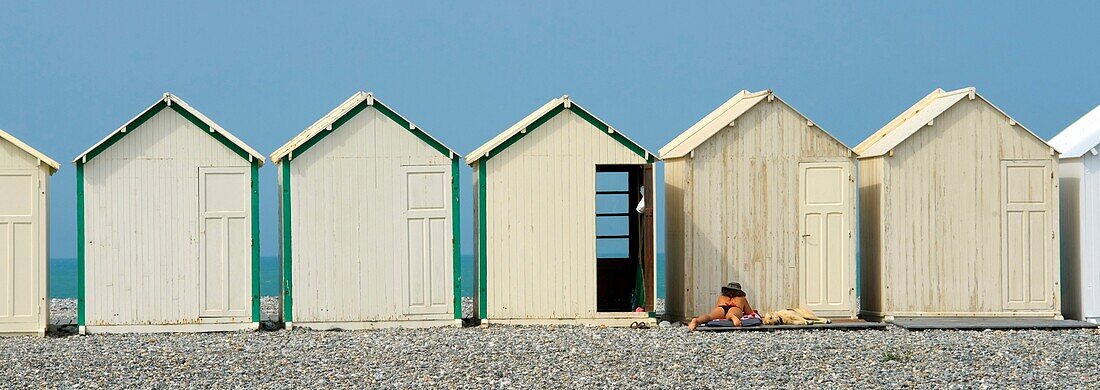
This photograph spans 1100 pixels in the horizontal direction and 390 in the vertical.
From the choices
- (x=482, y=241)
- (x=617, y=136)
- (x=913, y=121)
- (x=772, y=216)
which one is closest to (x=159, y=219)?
(x=482, y=241)

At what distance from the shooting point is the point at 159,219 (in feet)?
60.5


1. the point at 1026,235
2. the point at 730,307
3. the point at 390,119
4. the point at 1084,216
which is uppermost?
the point at 390,119

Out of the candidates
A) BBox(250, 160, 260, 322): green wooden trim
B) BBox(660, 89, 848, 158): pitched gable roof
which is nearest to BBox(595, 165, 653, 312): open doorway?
BBox(660, 89, 848, 158): pitched gable roof

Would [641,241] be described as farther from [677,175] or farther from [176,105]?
[176,105]

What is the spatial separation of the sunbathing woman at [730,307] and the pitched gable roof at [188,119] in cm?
596

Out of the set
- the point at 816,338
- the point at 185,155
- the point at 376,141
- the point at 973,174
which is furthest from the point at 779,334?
the point at 185,155

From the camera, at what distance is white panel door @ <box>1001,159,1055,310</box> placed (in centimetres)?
1947

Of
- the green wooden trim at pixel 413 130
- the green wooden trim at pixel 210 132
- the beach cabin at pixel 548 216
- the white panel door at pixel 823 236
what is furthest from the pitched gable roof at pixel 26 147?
the white panel door at pixel 823 236

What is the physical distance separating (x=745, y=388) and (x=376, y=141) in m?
6.78

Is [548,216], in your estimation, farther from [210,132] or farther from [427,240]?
[210,132]

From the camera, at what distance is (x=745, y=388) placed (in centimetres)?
1371

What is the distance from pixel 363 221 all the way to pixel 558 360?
448cm

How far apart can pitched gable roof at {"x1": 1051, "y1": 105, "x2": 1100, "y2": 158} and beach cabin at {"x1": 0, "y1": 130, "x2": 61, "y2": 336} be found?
1322cm

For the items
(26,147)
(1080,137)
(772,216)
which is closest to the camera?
(26,147)
